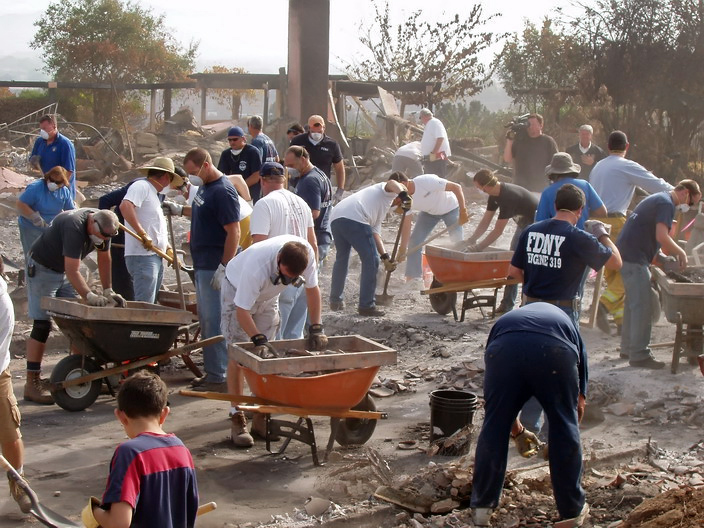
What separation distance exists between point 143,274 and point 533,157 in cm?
580

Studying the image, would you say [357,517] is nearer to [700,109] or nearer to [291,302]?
[291,302]

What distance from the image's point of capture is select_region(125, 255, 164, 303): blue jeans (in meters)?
7.88

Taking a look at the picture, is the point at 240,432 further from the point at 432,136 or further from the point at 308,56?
the point at 308,56

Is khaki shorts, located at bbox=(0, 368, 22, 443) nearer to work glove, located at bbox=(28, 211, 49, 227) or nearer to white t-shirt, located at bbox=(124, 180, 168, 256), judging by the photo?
white t-shirt, located at bbox=(124, 180, 168, 256)

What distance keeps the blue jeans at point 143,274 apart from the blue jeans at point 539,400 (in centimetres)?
398

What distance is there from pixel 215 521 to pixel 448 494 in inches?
50.7

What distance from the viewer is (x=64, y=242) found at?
695cm

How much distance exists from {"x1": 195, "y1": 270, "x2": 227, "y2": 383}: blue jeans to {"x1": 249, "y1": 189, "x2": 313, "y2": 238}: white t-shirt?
53 cm

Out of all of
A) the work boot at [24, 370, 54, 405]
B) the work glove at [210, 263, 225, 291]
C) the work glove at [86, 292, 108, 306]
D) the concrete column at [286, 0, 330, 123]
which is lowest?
the work boot at [24, 370, 54, 405]

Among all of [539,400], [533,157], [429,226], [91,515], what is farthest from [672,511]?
[533,157]

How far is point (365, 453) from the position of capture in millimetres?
6219

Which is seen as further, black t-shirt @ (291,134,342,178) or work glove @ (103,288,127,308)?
black t-shirt @ (291,134,342,178)

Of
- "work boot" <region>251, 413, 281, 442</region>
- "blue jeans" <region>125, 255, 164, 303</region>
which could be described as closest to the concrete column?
"blue jeans" <region>125, 255, 164, 303</region>

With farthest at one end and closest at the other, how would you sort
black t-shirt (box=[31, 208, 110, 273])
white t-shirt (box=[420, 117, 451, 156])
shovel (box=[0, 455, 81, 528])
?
1. white t-shirt (box=[420, 117, 451, 156])
2. black t-shirt (box=[31, 208, 110, 273])
3. shovel (box=[0, 455, 81, 528])
